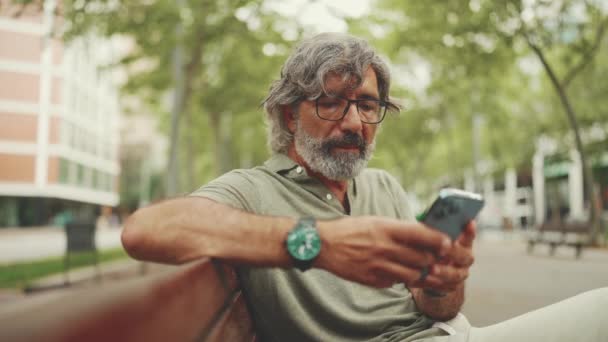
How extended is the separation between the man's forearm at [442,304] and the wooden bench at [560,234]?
11762 mm

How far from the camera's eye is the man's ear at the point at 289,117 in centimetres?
239

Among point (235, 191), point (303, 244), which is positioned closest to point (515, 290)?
point (235, 191)

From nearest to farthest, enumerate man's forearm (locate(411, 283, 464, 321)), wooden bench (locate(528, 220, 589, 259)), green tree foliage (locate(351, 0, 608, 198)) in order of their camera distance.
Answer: man's forearm (locate(411, 283, 464, 321)) → green tree foliage (locate(351, 0, 608, 198)) → wooden bench (locate(528, 220, 589, 259))

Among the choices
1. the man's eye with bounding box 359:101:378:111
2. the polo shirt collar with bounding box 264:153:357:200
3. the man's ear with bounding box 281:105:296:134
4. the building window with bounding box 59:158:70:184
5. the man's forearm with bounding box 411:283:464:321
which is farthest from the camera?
the building window with bounding box 59:158:70:184

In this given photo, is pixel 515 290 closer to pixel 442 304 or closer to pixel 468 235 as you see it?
pixel 442 304

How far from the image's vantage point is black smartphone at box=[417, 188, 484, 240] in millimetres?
1218

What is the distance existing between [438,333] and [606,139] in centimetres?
1930

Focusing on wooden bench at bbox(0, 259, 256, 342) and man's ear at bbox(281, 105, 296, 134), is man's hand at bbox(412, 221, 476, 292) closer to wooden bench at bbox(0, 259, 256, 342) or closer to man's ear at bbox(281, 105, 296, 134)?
wooden bench at bbox(0, 259, 256, 342)

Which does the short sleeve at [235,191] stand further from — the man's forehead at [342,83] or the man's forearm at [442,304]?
the man's forearm at [442,304]

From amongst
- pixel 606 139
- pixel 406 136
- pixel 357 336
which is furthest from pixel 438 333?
pixel 406 136

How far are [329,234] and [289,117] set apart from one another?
1.23m

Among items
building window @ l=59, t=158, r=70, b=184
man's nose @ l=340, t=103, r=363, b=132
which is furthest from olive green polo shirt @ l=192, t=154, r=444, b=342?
building window @ l=59, t=158, r=70, b=184

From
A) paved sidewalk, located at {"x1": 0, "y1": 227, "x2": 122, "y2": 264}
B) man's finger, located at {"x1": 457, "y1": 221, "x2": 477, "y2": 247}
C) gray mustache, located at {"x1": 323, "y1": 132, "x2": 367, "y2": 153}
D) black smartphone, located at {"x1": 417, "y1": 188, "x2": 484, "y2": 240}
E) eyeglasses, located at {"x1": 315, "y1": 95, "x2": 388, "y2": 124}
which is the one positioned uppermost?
eyeglasses, located at {"x1": 315, "y1": 95, "x2": 388, "y2": 124}

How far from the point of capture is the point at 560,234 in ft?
44.4
